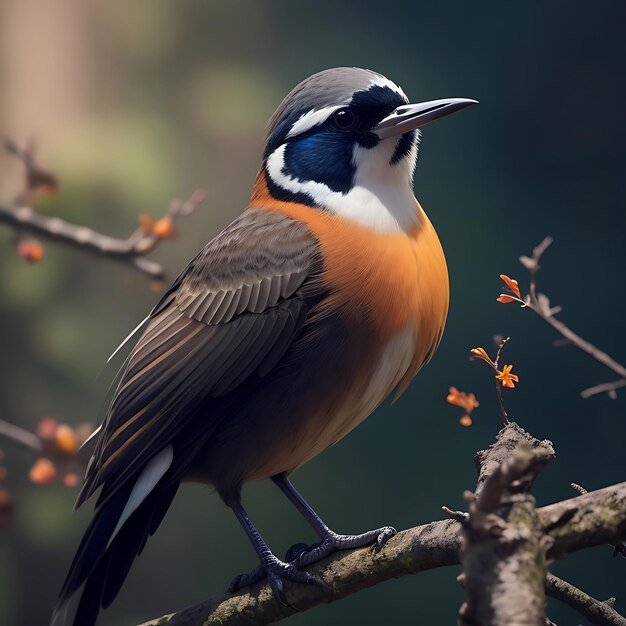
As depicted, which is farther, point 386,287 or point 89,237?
point 89,237

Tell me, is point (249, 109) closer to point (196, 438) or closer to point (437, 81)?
point (437, 81)

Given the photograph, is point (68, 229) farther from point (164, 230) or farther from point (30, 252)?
point (164, 230)

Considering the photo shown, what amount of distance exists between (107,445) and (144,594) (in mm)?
906

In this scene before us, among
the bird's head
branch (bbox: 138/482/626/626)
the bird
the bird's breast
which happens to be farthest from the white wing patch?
the bird's head

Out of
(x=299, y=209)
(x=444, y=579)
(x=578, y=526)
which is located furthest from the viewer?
(x=444, y=579)

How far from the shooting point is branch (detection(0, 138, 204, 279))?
5.85 feet

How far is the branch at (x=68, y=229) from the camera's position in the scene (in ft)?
5.85

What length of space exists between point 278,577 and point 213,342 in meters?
0.34

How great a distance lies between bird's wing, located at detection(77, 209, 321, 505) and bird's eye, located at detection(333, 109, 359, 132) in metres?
0.16

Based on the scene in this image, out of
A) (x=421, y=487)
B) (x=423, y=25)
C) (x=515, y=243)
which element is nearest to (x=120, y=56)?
(x=423, y=25)

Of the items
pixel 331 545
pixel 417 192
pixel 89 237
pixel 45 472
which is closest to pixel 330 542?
pixel 331 545

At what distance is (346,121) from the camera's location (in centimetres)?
143

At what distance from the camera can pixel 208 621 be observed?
133cm

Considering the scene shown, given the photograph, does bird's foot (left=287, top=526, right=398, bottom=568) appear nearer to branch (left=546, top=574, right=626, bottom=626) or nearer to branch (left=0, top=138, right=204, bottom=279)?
branch (left=546, top=574, right=626, bottom=626)
